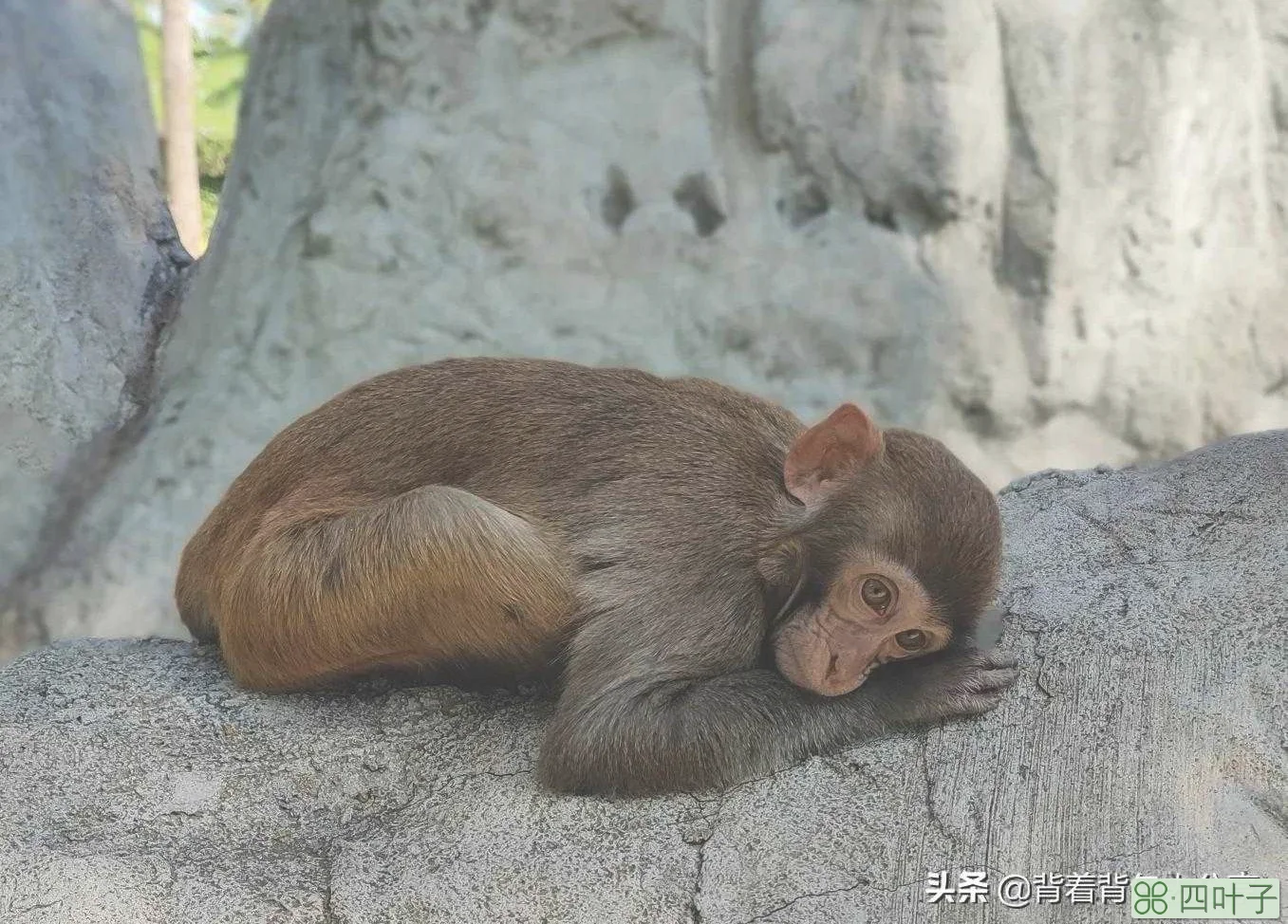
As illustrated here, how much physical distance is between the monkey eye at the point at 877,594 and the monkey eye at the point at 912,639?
0.31 ft

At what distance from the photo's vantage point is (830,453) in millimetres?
3754

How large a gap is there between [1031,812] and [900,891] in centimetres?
39

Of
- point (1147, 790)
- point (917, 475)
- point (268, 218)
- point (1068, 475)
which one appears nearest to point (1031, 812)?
point (1147, 790)

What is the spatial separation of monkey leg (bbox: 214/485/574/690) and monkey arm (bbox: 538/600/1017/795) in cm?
22

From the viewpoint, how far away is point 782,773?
3477 millimetres

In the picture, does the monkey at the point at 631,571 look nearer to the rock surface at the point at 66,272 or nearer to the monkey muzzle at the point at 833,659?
the monkey muzzle at the point at 833,659

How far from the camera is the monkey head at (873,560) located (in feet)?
11.6

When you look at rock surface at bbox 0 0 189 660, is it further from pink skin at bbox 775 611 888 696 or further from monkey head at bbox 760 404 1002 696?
pink skin at bbox 775 611 888 696

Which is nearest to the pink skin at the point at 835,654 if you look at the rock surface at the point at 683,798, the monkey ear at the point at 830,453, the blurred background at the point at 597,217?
the rock surface at the point at 683,798

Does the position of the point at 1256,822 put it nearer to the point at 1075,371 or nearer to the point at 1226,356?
the point at 1075,371

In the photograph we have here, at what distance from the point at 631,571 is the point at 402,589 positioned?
65cm

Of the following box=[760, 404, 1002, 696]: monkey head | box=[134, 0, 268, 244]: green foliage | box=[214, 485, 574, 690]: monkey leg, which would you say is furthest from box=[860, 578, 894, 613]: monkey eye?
box=[134, 0, 268, 244]: green foliage

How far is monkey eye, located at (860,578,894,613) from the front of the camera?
11.6ft

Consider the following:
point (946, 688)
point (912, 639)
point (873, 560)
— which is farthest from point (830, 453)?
point (946, 688)
